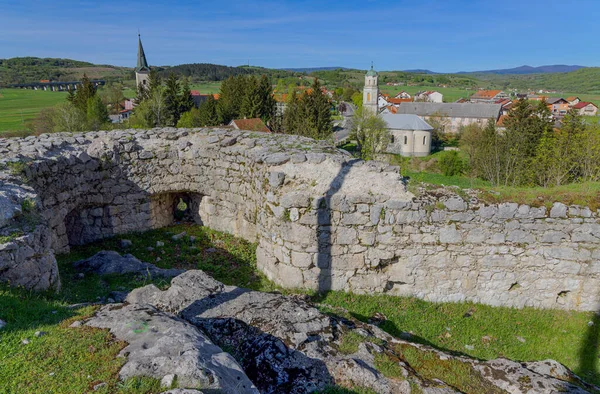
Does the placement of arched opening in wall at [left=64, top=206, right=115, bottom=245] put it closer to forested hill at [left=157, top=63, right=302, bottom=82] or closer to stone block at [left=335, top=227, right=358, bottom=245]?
stone block at [left=335, top=227, right=358, bottom=245]

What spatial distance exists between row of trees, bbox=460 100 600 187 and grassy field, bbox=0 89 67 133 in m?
64.5

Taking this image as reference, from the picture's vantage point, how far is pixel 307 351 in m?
4.81

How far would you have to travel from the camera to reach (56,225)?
895 cm

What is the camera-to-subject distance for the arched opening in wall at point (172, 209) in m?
11.2

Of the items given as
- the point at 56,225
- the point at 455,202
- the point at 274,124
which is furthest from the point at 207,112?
the point at 455,202

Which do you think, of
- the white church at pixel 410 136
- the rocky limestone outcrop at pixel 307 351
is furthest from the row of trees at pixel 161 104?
the rocky limestone outcrop at pixel 307 351

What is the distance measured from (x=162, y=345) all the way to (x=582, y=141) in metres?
25.2

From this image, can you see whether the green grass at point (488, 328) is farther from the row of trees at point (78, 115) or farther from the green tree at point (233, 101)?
the green tree at point (233, 101)

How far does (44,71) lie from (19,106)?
83.4 meters

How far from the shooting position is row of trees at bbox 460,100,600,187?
21.2 metres

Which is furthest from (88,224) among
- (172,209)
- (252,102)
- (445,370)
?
(252,102)

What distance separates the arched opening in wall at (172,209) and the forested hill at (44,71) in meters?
159

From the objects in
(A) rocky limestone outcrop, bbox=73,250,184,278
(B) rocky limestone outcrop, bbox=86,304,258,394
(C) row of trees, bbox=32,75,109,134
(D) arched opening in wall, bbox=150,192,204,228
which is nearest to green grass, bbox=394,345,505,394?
(B) rocky limestone outcrop, bbox=86,304,258,394

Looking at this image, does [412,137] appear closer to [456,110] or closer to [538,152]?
[538,152]
